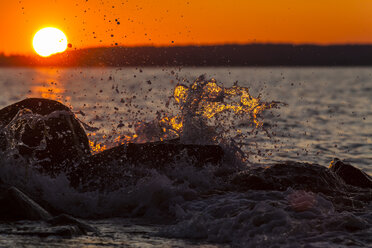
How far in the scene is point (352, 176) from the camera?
1136 cm

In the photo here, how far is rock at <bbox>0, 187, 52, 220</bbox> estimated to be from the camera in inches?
324

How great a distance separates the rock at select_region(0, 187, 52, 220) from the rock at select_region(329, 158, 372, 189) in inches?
233

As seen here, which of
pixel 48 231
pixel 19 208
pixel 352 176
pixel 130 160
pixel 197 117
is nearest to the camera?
pixel 48 231

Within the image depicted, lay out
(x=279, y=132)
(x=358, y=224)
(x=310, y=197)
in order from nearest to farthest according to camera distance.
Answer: (x=358, y=224)
(x=310, y=197)
(x=279, y=132)

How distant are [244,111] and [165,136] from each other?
1968 mm

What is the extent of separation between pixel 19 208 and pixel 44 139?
8.55 ft

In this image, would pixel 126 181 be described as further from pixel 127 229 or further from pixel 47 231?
pixel 47 231

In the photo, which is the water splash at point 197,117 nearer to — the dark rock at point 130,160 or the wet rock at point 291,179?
the dark rock at point 130,160

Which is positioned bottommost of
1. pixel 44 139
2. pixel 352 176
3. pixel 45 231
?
pixel 352 176

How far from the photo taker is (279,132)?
2103 cm

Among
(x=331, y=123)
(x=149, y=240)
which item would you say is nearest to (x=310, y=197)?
(x=149, y=240)

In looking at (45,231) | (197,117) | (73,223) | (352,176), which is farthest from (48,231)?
(352,176)

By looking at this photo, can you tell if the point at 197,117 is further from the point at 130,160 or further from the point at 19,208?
the point at 19,208

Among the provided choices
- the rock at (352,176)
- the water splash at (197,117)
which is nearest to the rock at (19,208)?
the water splash at (197,117)
